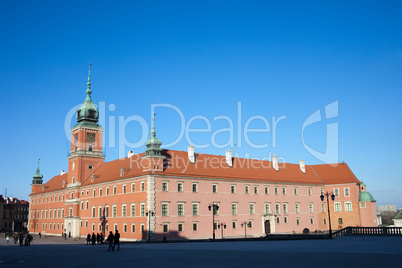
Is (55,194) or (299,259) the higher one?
(55,194)

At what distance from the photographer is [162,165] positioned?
54375 mm

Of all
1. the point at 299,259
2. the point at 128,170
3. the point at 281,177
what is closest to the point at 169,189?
the point at 128,170

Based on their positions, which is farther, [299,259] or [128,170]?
[128,170]

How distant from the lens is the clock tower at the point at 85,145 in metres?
70.8

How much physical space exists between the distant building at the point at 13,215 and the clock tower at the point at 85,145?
2626 inches

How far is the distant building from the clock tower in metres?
66.7

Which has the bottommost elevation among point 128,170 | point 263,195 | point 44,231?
point 44,231

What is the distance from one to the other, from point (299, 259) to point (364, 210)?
61.4 meters

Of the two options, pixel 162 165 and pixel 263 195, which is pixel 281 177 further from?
pixel 162 165

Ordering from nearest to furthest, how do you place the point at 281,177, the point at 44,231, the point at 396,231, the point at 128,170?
1. the point at 396,231
2. the point at 128,170
3. the point at 281,177
4. the point at 44,231

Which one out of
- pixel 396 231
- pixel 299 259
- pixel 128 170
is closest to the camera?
pixel 299 259

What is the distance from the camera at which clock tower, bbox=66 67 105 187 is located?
70.8 m

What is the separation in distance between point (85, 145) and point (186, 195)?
86.7 feet

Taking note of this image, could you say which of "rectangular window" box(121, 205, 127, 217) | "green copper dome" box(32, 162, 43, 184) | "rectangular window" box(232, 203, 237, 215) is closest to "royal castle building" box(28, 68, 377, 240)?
"rectangular window" box(232, 203, 237, 215)
